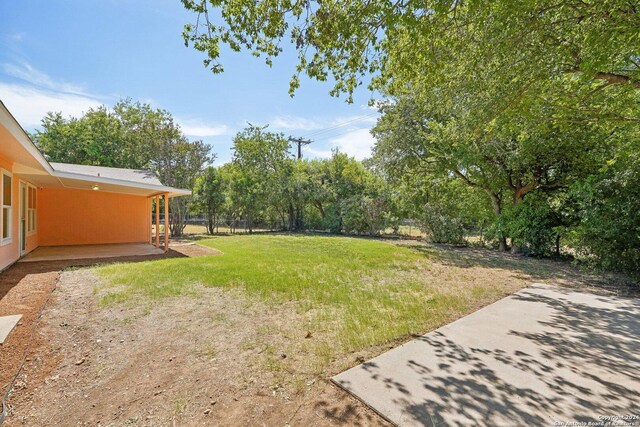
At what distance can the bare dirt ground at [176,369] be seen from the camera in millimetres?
2072

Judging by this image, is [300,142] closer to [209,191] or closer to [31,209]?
[209,191]

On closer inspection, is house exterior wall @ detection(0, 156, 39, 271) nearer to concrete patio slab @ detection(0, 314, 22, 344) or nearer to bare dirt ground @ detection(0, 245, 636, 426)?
bare dirt ground @ detection(0, 245, 636, 426)

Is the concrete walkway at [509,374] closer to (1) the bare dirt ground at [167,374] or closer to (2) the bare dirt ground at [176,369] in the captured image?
(2) the bare dirt ground at [176,369]

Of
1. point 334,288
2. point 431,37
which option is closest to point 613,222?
point 431,37

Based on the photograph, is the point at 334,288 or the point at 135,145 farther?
the point at 135,145

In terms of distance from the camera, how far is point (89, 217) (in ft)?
37.2

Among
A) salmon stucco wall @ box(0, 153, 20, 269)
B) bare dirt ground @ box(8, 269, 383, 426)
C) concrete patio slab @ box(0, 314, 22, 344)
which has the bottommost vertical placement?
bare dirt ground @ box(8, 269, 383, 426)

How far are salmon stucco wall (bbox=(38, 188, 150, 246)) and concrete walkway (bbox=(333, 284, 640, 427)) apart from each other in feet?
41.9

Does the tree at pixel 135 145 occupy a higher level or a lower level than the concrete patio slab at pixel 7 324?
higher

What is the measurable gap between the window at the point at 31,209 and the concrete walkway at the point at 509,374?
37.3 ft

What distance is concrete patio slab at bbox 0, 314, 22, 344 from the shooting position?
10.5ft

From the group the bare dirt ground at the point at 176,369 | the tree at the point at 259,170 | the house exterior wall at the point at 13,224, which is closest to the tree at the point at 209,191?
the tree at the point at 259,170

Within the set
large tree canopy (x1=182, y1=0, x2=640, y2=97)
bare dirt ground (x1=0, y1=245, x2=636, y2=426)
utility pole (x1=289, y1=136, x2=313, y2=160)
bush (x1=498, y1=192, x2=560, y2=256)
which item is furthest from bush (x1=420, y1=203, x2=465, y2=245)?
utility pole (x1=289, y1=136, x2=313, y2=160)

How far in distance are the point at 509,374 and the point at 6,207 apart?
9.75 meters
